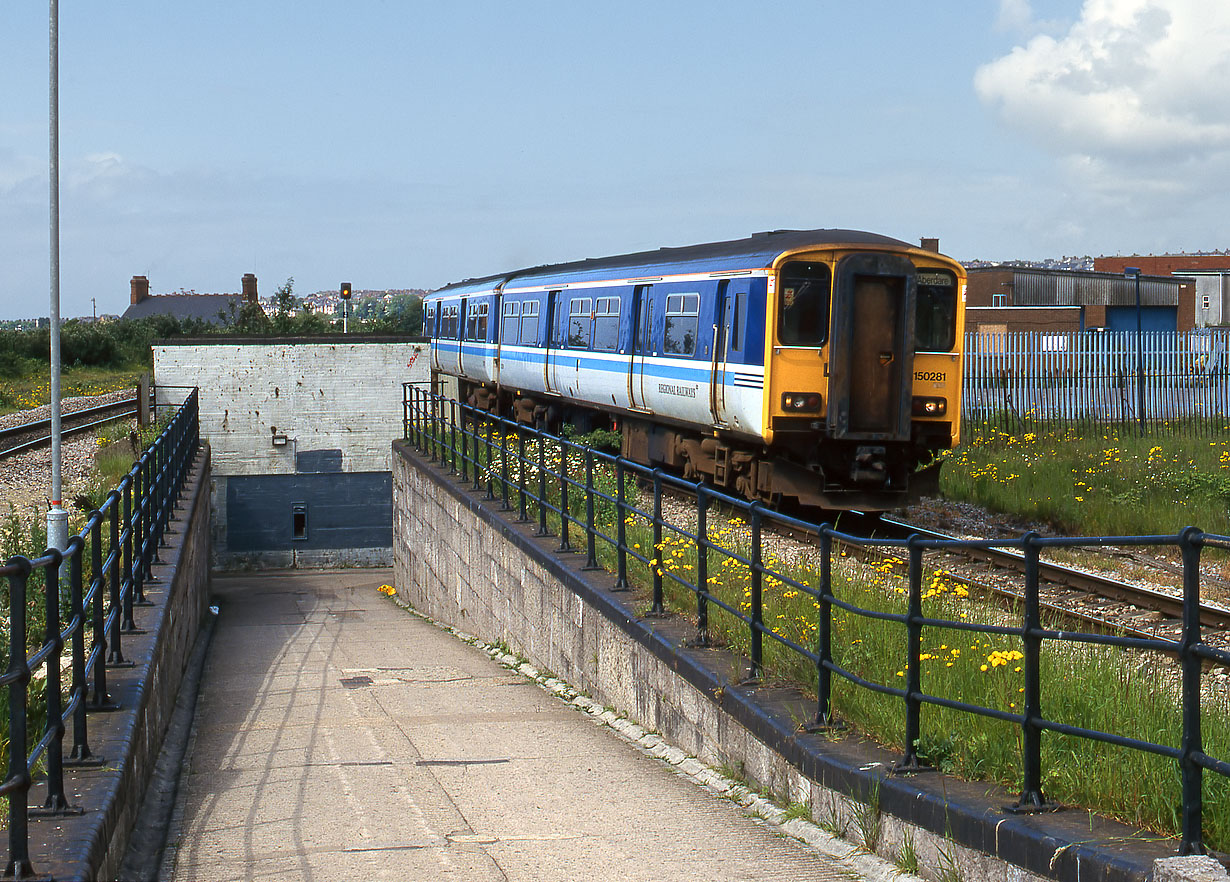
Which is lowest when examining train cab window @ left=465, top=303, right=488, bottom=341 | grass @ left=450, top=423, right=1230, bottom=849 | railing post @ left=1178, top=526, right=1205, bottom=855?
grass @ left=450, top=423, right=1230, bottom=849

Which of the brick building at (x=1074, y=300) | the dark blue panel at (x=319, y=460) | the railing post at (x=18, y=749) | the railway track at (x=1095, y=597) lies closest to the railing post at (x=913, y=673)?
the railing post at (x=18, y=749)

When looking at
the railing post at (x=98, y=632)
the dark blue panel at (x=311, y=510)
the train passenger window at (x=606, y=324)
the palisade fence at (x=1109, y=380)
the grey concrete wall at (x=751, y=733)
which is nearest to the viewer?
the grey concrete wall at (x=751, y=733)

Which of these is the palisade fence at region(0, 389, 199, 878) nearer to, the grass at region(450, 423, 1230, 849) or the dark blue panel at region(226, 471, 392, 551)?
the grass at region(450, 423, 1230, 849)

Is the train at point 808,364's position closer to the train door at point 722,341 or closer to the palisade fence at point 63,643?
the train door at point 722,341

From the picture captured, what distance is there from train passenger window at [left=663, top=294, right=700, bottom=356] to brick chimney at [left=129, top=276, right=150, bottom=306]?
88502 millimetres

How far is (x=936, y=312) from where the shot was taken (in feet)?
48.5

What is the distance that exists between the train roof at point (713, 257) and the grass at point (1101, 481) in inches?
150

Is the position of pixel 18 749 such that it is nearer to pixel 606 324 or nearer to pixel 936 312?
pixel 936 312

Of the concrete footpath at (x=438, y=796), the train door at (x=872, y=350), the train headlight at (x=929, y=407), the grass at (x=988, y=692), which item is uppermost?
the train door at (x=872, y=350)

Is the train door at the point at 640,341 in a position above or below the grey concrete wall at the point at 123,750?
above

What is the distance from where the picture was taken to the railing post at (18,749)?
4.27 m

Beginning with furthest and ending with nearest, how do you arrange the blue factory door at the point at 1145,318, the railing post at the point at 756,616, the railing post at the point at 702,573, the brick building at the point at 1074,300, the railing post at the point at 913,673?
1. the blue factory door at the point at 1145,318
2. the brick building at the point at 1074,300
3. the railing post at the point at 702,573
4. the railing post at the point at 756,616
5. the railing post at the point at 913,673

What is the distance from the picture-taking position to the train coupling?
14570 millimetres

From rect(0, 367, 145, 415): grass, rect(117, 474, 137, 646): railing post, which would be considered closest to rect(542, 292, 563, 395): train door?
rect(117, 474, 137, 646): railing post
